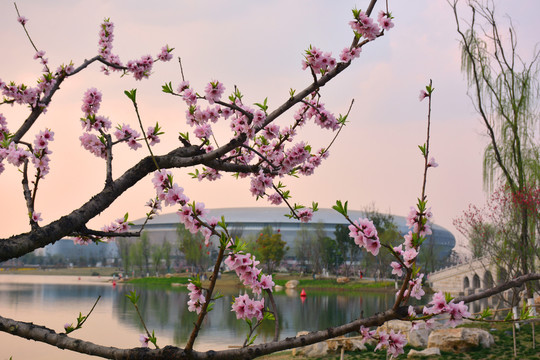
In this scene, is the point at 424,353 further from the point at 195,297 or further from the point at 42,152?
the point at 195,297

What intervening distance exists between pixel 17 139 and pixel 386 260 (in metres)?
36.1

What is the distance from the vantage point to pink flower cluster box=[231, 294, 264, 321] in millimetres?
2302

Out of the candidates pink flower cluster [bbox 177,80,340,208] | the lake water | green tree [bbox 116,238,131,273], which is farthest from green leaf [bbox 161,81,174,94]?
green tree [bbox 116,238,131,273]

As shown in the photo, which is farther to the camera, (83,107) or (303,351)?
(303,351)

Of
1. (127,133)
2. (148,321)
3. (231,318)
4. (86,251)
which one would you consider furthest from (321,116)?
(86,251)

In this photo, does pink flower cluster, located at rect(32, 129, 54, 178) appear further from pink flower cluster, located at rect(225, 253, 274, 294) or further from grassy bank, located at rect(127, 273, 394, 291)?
grassy bank, located at rect(127, 273, 394, 291)

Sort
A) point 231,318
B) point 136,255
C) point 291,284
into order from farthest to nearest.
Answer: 1. point 136,255
2. point 291,284
3. point 231,318

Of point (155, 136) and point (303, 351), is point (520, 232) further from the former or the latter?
point (155, 136)

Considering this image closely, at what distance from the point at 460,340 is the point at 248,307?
9.00 metres

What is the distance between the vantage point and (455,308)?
2.17 meters

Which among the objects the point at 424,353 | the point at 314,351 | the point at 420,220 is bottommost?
the point at 314,351

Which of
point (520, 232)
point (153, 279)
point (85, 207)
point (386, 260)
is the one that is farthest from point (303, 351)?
point (153, 279)

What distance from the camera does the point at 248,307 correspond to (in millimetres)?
2326

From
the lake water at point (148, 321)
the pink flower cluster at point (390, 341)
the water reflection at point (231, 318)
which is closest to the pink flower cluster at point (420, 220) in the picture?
the pink flower cluster at point (390, 341)
